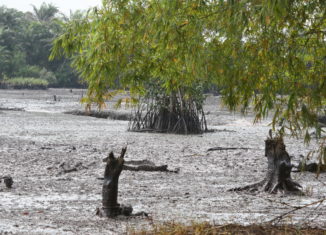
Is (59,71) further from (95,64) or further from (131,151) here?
(95,64)

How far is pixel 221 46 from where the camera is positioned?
5750mm

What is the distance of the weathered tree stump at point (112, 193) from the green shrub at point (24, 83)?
48023 mm

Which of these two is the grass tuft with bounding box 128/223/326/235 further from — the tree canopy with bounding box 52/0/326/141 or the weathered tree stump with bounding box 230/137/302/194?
the weathered tree stump with bounding box 230/137/302/194

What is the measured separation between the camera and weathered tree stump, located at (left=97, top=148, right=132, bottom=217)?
6.70 meters

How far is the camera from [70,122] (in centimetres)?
2223

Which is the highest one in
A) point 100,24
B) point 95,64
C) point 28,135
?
point 100,24

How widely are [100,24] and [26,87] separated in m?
49.4

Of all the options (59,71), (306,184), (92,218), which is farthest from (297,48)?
(59,71)

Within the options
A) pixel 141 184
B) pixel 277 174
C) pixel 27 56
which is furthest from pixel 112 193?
pixel 27 56

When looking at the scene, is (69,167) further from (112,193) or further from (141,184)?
(112,193)

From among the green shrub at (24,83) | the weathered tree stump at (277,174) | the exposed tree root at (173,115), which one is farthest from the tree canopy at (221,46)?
the green shrub at (24,83)

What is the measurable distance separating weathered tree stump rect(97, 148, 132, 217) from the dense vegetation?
4802cm

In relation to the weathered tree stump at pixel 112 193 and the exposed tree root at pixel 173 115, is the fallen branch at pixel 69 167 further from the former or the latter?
the exposed tree root at pixel 173 115

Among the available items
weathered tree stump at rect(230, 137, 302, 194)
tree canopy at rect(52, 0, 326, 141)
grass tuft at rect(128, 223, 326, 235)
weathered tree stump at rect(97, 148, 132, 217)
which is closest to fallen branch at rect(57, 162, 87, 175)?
weathered tree stump at rect(230, 137, 302, 194)
